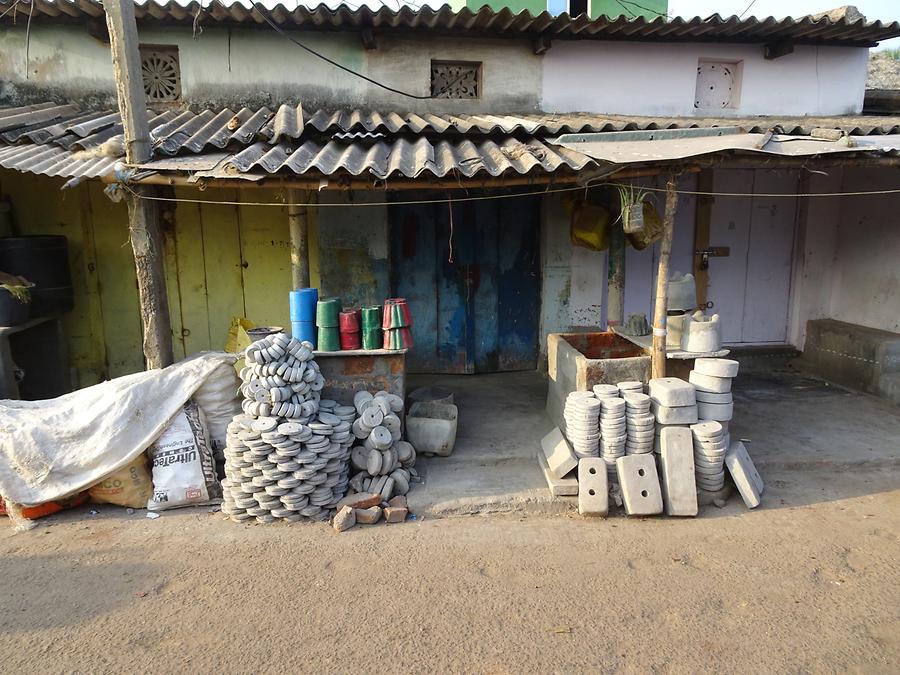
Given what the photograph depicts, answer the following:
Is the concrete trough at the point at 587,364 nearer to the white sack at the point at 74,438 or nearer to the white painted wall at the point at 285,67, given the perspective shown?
the white painted wall at the point at 285,67

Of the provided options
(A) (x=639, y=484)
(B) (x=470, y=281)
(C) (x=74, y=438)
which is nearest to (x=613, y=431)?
(A) (x=639, y=484)

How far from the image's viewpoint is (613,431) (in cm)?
448

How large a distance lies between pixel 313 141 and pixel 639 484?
4290mm

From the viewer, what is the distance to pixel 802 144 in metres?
4.64

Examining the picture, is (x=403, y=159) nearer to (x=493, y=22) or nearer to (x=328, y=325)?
(x=328, y=325)

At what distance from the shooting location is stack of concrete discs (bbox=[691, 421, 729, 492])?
440cm

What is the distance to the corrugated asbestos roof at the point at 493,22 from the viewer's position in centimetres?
618

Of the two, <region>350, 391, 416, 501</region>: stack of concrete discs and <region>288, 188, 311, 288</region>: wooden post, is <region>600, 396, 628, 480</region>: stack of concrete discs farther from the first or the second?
<region>288, 188, 311, 288</region>: wooden post

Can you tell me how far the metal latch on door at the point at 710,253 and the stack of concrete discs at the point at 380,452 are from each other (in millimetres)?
5355

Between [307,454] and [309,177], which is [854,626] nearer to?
[307,454]

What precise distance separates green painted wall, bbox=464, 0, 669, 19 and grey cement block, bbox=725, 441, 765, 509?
30.0 feet

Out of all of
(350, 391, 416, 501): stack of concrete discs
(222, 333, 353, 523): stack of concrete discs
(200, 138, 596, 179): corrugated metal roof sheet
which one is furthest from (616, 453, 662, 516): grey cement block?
(200, 138, 596, 179): corrugated metal roof sheet

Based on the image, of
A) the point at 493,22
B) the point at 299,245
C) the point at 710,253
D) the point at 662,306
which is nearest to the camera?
the point at 662,306

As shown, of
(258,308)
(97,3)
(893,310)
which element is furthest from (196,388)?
(893,310)
